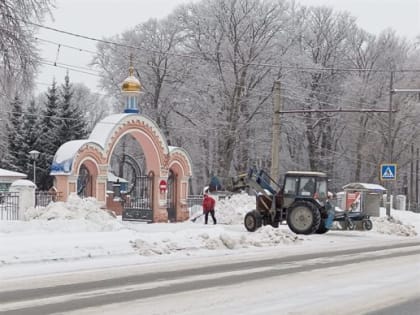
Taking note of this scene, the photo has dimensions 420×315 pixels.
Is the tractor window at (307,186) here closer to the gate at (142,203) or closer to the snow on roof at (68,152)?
the gate at (142,203)

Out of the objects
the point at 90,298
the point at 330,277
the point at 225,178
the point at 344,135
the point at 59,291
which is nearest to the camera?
the point at 90,298

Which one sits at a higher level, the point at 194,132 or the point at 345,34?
the point at 345,34

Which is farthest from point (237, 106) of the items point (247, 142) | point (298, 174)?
point (298, 174)

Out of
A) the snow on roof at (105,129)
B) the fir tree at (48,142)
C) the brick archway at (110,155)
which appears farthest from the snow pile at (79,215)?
the fir tree at (48,142)

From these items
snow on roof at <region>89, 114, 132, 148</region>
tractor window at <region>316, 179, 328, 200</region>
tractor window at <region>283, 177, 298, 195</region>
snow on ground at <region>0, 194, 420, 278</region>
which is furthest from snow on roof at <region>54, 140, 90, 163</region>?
tractor window at <region>316, 179, 328, 200</region>

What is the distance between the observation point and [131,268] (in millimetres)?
14453

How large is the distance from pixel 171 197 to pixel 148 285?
22853mm

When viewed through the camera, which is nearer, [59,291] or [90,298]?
[90,298]

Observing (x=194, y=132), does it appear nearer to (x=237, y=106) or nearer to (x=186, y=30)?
(x=237, y=106)

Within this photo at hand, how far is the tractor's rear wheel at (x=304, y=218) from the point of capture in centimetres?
2591

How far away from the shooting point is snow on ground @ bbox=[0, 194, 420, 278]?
15352mm

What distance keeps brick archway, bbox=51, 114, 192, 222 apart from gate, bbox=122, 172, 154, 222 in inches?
11.9

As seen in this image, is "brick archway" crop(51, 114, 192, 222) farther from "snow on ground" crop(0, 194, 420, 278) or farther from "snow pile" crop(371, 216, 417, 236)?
"snow pile" crop(371, 216, 417, 236)

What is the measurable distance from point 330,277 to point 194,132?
3818 cm
